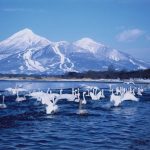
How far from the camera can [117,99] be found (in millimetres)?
42156

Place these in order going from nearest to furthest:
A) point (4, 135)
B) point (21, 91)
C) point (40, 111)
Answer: point (4, 135)
point (40, 111)
point (21, 91)

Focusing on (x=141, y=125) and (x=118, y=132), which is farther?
(x=141, y=125)

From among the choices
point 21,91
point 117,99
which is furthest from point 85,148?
point 21,91

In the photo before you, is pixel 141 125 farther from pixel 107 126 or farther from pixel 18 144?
pixel 18 144

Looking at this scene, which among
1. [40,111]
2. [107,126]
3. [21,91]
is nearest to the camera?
[107,126]

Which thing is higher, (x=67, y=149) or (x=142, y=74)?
(x=142, y=74)

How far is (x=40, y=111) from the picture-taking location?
117 feet

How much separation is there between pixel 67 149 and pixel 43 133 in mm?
4727

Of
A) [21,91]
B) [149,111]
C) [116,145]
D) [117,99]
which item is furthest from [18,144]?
[21,91]

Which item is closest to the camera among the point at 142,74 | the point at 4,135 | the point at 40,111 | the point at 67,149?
the point at 67,149

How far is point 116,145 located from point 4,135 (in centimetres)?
649

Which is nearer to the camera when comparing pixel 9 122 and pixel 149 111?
pixel 9 122

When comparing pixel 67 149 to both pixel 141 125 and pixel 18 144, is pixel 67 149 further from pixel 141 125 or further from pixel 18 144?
pixel 141 125

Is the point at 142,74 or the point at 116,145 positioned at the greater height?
the point at 142,74
